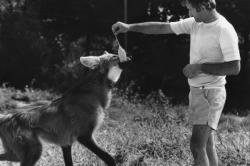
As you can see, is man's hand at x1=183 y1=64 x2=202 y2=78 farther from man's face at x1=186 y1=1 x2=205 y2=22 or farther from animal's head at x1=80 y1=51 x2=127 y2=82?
animal's head at x1=80 y1=51 x2=127 y2=82

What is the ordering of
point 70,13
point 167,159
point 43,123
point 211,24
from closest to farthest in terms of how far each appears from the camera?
point 211,24 < point 43,123 < point 167,159 < point 70,13

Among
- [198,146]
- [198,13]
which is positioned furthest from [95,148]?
[198,13]

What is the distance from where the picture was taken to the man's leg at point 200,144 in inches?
155

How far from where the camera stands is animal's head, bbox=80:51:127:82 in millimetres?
5374

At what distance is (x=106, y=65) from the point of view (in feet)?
17.8

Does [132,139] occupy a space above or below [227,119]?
above

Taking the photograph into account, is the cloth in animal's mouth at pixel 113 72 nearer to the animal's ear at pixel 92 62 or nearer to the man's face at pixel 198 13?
A: the animal's ear at pixel 92 62

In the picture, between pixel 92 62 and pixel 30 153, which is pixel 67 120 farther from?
pixel 92 62

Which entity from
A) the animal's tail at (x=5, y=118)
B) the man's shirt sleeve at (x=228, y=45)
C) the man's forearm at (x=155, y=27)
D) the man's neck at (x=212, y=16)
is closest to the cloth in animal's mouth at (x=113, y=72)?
the man's forearm at (x=155, y=27)

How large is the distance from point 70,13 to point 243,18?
7378mm

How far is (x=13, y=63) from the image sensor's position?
773 inches

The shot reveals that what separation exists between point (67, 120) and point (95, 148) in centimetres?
47

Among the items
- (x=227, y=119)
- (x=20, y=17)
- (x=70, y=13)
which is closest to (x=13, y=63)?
(x=20, y=17)

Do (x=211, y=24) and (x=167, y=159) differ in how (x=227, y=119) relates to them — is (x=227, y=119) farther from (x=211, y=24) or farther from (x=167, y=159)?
(x=211, y=24)
